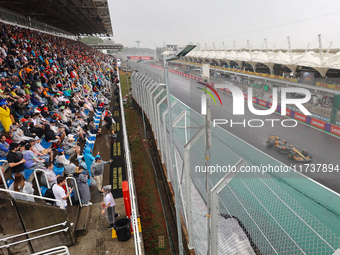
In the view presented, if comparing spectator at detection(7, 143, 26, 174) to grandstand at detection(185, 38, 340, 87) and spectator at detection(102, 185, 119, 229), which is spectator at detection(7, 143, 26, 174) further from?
grandstand at detection(185, 38, 340, 87)

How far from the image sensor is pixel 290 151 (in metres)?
11.8

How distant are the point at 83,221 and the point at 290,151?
35.7 ft

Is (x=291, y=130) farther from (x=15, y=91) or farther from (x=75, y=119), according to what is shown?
(x=15, y=91)

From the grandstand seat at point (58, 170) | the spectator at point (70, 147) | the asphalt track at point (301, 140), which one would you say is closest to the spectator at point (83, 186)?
the grandstand seat at point (58, 170)

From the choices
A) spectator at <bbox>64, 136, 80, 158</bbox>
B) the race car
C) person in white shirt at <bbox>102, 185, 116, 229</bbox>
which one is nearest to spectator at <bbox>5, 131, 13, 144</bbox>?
spectator at <bbox>64, 136, 80, 158</bbox>

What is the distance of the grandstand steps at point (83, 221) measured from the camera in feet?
16.4

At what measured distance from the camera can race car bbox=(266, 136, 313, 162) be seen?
11503 mm

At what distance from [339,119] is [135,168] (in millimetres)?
14756

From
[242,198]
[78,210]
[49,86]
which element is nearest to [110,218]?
[78,210]

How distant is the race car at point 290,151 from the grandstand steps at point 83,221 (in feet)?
34.6

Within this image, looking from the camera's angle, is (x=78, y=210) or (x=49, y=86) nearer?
(x=78, y=210)

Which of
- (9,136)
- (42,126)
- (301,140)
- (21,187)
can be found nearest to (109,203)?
Result: (21,187)

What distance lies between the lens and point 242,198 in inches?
138

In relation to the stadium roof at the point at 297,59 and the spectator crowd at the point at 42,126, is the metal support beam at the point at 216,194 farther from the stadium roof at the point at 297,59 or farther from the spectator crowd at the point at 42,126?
the stadium roof at the point at 297,59
